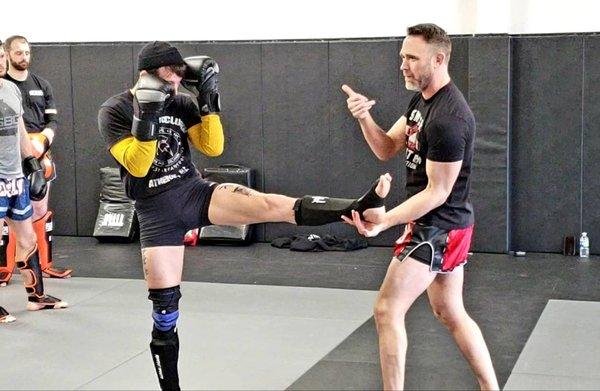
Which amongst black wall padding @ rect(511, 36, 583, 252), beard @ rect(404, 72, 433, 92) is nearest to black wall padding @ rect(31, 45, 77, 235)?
black wall padding @ rect(511, 36, 583, 252)

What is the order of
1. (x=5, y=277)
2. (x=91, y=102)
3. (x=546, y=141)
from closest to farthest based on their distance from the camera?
(x=5, y=277)
(x=546, y=141)
(x=91, y=102)

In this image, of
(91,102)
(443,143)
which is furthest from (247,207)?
(91,102)

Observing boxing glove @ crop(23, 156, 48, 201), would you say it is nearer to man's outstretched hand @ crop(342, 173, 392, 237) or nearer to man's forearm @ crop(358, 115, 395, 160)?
man's forearm @ crop(358, 115, 395, 160)

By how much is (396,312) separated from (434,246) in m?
0.32

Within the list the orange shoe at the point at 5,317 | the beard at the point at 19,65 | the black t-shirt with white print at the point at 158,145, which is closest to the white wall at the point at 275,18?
the beard at the point at 19,65

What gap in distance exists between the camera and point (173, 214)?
4.35 m

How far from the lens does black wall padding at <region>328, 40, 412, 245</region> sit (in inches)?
346

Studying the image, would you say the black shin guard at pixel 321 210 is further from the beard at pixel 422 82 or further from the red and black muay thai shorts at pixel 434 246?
the beard at pixel 422 82

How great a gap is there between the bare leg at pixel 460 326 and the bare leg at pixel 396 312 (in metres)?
0.14

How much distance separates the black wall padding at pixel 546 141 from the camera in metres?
8.37

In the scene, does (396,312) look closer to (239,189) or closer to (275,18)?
(239,189)

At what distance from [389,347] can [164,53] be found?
1.60 meters

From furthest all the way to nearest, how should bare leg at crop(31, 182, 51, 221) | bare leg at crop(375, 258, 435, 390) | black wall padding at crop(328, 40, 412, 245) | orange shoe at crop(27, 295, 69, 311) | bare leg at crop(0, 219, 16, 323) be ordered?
black wall padding at crop(328, 40, 412, 245), bare leg at crop(31, 182, 51, 221), orange shoe at crop(27, 295, 69, 311), bare leg at crop(0, 219, 16, 323), bare leg at crop(375, 258, 435, 390)

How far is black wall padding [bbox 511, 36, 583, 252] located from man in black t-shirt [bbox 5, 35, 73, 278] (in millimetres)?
3981
